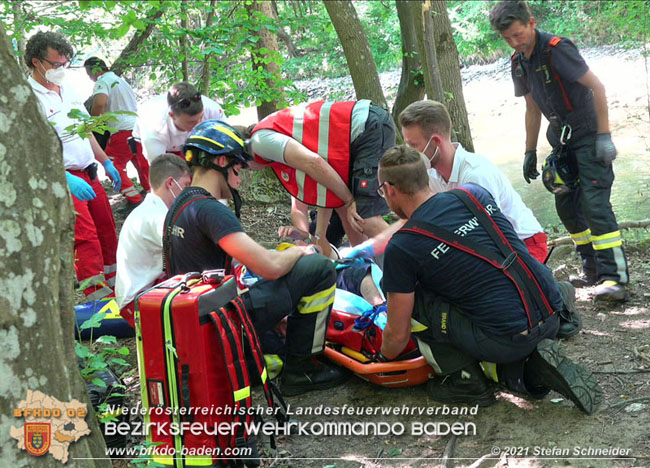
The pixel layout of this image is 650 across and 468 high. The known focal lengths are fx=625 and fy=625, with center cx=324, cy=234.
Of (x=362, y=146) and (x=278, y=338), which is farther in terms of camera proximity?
(x=362, y=146)

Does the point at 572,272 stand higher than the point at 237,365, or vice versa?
the point at 237,365

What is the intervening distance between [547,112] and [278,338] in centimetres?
231

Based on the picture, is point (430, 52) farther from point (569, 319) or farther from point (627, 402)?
point (627, 402)

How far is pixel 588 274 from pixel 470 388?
1.83 m

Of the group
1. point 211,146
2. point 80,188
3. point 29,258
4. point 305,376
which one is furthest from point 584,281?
point 29,258

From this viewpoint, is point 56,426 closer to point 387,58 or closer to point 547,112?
point 547,112

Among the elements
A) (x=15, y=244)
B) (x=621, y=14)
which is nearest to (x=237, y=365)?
(x=15, y=244)

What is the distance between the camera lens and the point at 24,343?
1586mm

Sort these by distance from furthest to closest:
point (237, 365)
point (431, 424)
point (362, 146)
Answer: point (362, 146) < point (431, 424) < point (237, 365)

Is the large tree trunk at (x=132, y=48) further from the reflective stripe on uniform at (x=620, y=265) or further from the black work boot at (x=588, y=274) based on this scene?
the reflective stripe on uniform at (x=620, y=265)

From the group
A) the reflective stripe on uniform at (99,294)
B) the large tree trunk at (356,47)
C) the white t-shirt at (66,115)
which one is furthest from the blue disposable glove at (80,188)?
the large tree trunk at (356,47)

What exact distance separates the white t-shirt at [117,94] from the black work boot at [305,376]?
420 cm

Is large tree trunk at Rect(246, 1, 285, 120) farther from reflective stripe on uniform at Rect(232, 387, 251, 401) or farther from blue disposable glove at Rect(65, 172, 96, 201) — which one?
reflective stripe on uniform at Rect(232, 387, 251, 401)

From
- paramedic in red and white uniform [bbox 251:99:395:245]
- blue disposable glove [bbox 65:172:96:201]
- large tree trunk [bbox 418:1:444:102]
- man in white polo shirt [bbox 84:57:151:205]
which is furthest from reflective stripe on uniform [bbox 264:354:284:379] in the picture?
man in white polo shirt [bbox 84:57:151:205]
